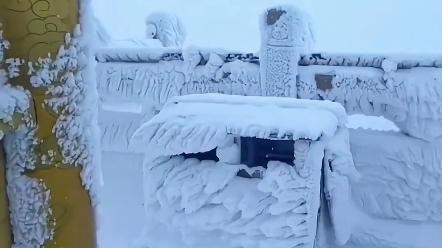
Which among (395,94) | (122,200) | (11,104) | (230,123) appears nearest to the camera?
(11,104)

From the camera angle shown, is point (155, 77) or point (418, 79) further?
point (155, 77)

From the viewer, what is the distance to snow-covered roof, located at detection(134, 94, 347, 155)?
1706 mm

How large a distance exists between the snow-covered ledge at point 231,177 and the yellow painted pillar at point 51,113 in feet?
3.32

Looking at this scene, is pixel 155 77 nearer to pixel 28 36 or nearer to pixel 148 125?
pixel 148 125

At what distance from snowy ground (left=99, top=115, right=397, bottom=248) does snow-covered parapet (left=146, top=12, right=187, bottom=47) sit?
855 millimetres

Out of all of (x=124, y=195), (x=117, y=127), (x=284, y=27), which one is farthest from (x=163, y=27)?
(x=284, y=27)

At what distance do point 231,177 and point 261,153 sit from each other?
0.15 m

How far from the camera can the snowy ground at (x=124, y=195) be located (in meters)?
2.32

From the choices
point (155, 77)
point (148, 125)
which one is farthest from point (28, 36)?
point (155, 77)

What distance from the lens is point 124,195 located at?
2738mm

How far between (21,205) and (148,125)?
1.15 m

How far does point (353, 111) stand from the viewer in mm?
2293

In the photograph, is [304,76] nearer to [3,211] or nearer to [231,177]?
[231,177]

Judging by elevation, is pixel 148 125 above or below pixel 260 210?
above
